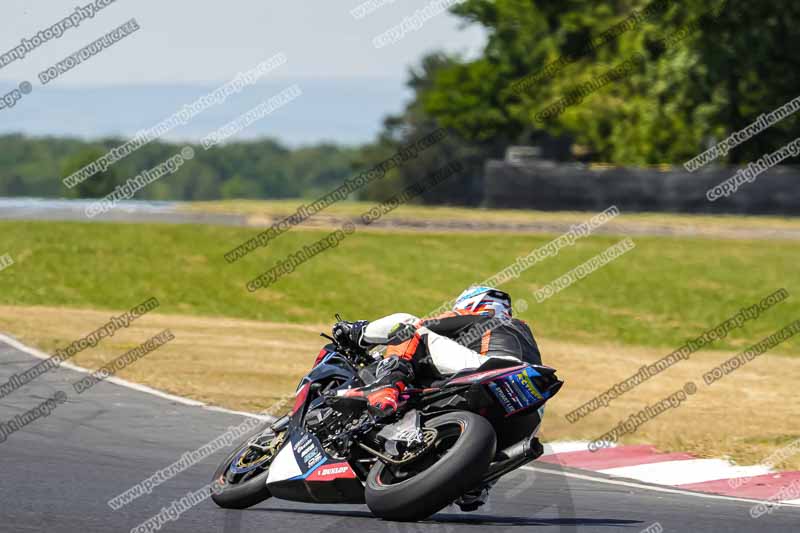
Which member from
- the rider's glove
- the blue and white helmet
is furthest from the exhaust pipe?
the rider's glove

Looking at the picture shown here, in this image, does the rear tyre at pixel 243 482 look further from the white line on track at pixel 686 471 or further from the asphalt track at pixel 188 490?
the white line on track at pixel 686 471

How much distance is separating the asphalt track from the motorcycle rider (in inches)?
27.1

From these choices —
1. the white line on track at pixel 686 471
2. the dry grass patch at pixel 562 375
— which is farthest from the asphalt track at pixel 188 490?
the dry grass patch at pixel 562 375

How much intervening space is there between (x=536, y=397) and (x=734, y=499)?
296 cm

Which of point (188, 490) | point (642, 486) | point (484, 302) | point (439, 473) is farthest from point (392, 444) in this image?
point (642, 486)

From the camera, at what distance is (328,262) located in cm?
2859

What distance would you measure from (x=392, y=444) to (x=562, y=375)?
33.7ft

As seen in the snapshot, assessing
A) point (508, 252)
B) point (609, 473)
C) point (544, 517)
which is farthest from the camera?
point (508, 252)

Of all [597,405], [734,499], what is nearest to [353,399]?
[734,499]

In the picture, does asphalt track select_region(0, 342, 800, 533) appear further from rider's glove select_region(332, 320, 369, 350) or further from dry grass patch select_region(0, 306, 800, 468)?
dry grass patch select_region(0, 306, 800, 468)

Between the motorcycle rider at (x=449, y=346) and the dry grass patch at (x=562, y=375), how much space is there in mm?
4530

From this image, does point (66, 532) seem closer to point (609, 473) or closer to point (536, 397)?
point (536, 397)

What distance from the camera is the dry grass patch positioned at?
1316 centimetres

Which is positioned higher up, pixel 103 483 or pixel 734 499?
pixel 103 483
